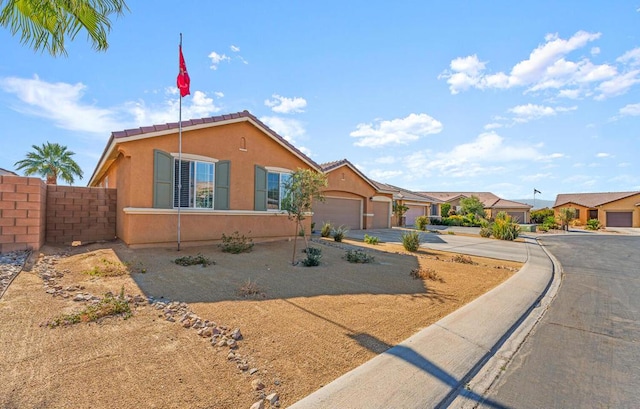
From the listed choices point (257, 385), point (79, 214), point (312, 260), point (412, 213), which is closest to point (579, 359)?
point (257, 385)

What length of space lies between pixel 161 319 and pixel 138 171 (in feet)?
21.6

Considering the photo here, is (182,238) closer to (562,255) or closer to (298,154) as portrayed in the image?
(298,154)

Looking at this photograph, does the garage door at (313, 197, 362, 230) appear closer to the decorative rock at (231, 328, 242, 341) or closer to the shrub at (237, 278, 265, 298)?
the shrub at (237, 278, 265, 298)

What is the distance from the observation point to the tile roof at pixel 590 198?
→ 44316 mm

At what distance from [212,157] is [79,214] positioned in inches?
201

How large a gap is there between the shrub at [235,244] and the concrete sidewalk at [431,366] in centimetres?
687

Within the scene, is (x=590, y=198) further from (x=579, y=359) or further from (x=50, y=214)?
(x=50, y=214)

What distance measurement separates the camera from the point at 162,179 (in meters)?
9.98

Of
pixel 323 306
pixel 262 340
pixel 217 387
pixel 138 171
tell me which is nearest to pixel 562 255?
pixel 323 306

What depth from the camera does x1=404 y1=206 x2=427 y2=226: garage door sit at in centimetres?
3388

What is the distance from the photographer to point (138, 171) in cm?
959

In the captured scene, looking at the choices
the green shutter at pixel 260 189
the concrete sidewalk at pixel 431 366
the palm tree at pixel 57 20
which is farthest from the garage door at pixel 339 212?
the palm tree at pixel 57 20

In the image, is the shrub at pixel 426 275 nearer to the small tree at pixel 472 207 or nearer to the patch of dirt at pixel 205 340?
the patch of dirt at pixel 205 340

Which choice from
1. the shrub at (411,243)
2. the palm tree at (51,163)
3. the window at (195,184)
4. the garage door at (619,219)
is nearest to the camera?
the window at (195,184)
